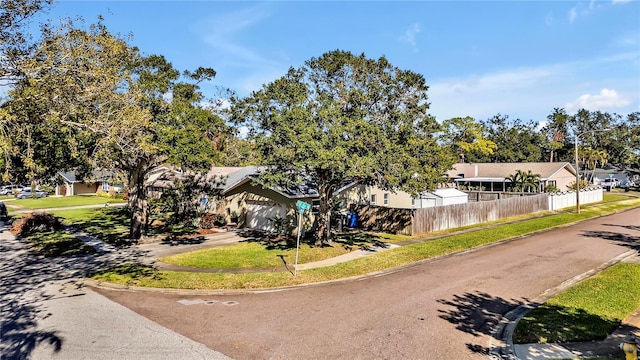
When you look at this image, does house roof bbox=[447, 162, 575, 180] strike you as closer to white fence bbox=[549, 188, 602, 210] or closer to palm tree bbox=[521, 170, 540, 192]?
palm tree bbox=[521, 170, 540, 192]

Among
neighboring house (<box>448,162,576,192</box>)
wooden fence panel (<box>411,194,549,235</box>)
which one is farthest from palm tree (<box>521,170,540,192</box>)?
wooden fence panel (<box>411,194,549,235</box>)

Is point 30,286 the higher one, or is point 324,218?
point 324,218

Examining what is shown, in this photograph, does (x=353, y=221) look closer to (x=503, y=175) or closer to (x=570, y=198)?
(x=570, y=198)

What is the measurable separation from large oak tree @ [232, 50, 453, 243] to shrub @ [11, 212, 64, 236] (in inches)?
693

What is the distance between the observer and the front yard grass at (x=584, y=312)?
362 inches

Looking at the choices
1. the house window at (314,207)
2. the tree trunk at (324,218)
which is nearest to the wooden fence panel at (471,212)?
the house window at (314,207)

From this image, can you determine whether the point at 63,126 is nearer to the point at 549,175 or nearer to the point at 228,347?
the point at 228,347

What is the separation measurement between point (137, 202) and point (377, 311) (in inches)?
652

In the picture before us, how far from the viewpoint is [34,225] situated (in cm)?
2512

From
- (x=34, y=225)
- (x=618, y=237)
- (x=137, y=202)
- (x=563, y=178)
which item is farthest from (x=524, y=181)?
(x=34, y=225)

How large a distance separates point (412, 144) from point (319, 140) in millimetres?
4161

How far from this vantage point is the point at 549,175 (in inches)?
1785

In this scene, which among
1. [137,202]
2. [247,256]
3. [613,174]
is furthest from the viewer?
[613,174]

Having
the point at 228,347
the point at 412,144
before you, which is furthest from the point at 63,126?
the point at 412,144
